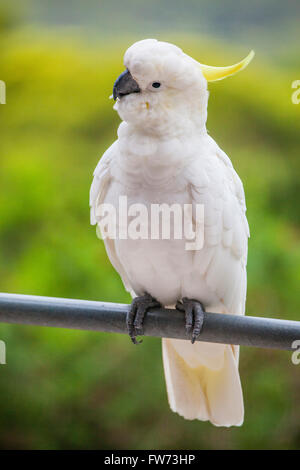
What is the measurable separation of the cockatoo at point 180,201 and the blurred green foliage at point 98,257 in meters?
0.61

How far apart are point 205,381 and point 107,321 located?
486 millimetres

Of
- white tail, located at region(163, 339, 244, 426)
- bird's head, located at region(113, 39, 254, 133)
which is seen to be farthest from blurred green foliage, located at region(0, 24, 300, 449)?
bird's head, located at region(113, 39, 254, 133)

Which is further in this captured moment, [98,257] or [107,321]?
[98,257]

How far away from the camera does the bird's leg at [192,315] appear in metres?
1.22

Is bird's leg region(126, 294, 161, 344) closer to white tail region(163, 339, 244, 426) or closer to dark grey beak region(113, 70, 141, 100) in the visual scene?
white tail region(163, 339, 244, 426)

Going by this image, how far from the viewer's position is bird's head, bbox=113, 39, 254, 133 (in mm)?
1120

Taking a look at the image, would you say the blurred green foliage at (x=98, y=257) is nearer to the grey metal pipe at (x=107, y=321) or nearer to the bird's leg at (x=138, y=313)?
the bird's leg at (x=138, y=313)

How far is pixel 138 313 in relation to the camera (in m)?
1.31

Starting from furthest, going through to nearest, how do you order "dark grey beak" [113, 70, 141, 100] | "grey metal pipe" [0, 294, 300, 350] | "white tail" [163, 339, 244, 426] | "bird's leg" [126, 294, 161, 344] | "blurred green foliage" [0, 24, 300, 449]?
"blurred green foliage" [0, 24, 300, 449], "white tail" [163, 339, 244, 426], "bird's leg" [126, 294, 161, 344], "dark grey beak" [113, 70, 141, 100], "grey metal pipe" [0, 294, 300, 350]

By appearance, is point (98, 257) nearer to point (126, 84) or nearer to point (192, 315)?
point (192, 315)

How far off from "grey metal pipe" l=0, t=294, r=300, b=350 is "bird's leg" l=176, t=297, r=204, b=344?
0.19ft

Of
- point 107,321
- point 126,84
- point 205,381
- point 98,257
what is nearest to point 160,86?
point 126,84

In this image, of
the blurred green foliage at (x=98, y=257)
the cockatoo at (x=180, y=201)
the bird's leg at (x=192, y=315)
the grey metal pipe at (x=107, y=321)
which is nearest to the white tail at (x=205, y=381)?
the cockatoo at (x=180, y=201)

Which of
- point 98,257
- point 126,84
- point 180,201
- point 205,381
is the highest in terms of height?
point 98,257
